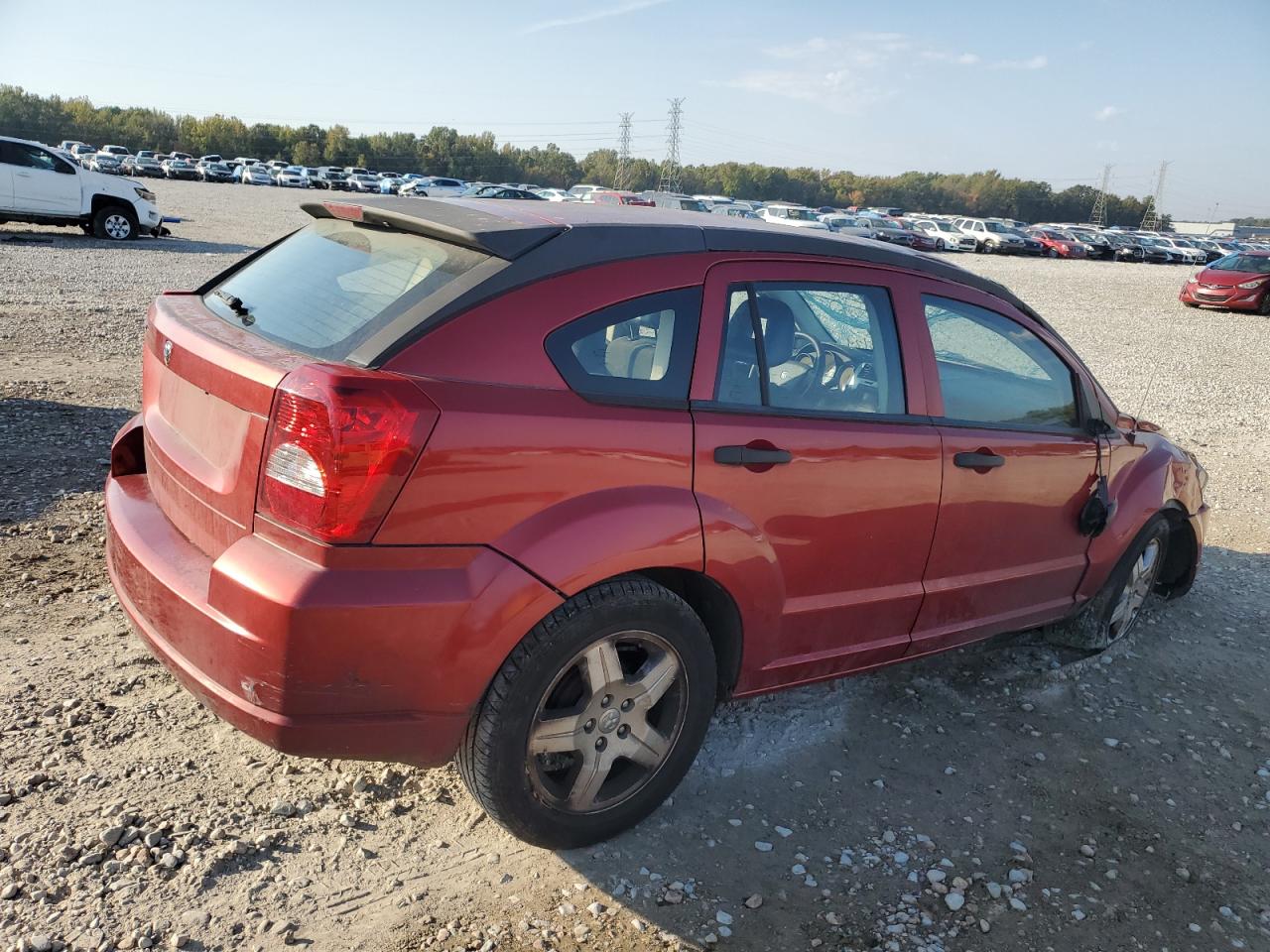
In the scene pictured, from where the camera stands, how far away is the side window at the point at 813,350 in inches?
118

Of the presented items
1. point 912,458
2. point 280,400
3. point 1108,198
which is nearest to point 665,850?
point 912,458

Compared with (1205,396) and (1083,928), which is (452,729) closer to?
(1083,928)

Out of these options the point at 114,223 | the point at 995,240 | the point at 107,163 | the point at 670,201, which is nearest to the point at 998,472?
the point at 114,223

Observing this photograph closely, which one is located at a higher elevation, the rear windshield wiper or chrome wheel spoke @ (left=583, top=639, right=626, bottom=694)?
the rear windshield wiper

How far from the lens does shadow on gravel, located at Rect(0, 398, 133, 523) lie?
517 cm

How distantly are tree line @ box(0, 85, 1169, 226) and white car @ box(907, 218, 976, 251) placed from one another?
5995 centimetres

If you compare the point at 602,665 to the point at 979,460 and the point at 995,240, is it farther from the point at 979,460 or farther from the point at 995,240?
the point at 995,240

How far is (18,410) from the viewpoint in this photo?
6.59 metres

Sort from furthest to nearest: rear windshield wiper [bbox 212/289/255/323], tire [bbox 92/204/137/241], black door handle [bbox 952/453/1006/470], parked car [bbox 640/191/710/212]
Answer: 1. parked car [bbox 640/191/710/212]
2. tire [bbox 92/204/137/241]
3. black door handle [bbox 952/453/1006/470]
4. rear windshield wiper [bbox 212/289/255/323]

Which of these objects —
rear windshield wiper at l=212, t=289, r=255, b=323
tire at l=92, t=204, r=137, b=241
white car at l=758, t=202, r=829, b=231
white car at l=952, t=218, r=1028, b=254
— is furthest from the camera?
white car at l=952, t=218, r=1028, b=254

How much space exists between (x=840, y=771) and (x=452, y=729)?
155 centimetres

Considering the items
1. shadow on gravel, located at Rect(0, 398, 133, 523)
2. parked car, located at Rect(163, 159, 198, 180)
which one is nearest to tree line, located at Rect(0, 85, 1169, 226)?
parked car, located at Rect(163, 159, 198, 180)

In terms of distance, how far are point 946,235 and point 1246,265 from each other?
2655 cm

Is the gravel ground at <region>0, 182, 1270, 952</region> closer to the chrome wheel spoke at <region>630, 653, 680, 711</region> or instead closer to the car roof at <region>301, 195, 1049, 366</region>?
the chrome wheel spoke at <region>630, 653, 680, 711</region>
